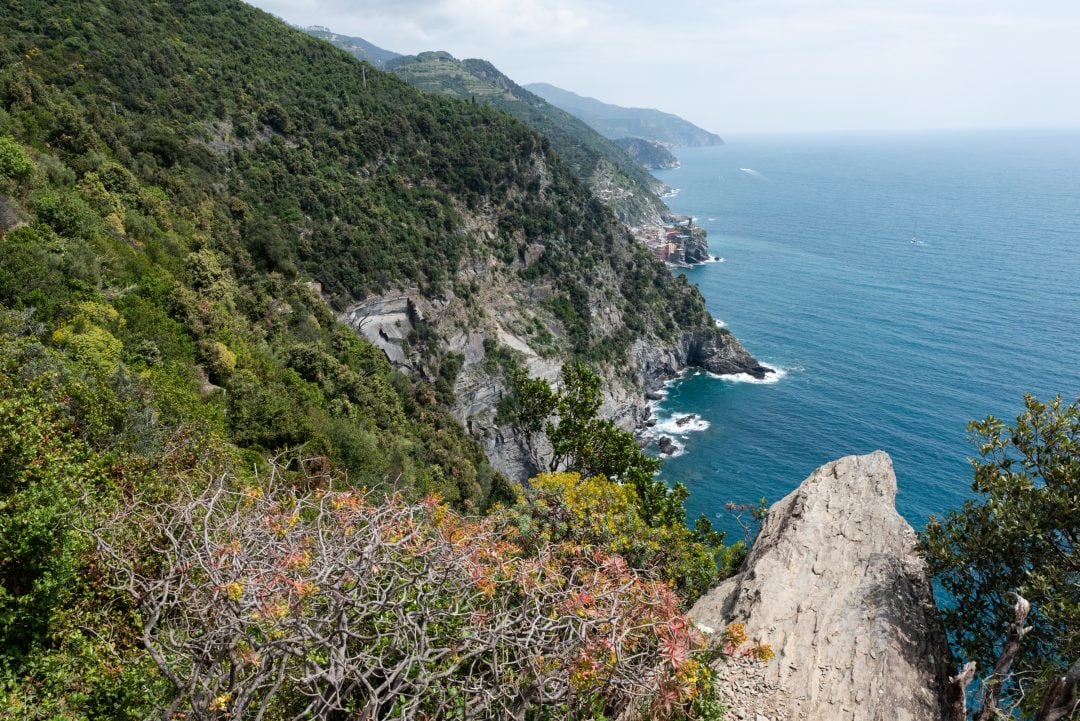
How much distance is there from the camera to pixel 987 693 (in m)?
12.3

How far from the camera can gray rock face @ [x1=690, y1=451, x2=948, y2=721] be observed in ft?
44.1

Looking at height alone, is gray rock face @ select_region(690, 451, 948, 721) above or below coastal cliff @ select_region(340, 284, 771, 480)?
above

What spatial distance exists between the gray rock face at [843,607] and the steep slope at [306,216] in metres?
19.8

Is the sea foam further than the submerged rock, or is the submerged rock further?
the sea foam

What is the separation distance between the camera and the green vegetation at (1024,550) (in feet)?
47.6

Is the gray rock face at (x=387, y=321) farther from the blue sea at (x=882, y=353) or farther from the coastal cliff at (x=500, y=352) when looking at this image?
the blue sea at (x=882, y=353)

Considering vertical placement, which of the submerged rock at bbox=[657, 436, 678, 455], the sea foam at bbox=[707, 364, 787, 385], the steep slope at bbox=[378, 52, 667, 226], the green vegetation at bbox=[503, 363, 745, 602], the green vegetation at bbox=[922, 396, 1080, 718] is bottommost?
the submerged rock at bbox=[657, 436, 678, 455]

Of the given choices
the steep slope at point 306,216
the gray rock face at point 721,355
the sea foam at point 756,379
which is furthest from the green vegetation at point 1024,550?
the gray rock face at point 721,355

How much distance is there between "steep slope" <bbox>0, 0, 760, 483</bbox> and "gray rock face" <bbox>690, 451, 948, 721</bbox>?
19799 millimetres

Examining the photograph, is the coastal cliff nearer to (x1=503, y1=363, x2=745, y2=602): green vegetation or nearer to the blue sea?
the blue sea

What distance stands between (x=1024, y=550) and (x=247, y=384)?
2983cm

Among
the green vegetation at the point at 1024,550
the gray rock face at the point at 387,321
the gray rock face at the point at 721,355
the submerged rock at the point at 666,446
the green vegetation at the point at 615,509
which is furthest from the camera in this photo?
the gray rock face at the point at 721,355

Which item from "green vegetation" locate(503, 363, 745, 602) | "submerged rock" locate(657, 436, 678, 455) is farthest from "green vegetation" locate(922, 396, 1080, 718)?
"submerged rock" locate(657, 436, 678, 455)

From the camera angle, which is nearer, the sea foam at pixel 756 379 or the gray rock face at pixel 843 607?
the gray rock face at pixel 843 607
